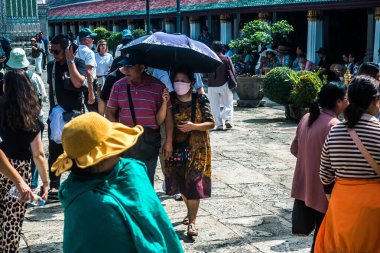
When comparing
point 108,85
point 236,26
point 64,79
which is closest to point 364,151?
point 108,85

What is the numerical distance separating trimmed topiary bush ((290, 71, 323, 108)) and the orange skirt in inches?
316

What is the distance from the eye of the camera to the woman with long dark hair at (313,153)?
4.68 m

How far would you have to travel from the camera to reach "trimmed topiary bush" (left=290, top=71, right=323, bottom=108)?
11977 mm

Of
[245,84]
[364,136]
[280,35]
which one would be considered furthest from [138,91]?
[280,35]

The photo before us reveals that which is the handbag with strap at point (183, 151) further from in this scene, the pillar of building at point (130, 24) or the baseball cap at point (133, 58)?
the pillar of building at point (130, 24)

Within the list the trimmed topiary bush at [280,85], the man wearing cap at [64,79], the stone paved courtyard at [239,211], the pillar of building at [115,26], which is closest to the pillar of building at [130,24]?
the pillar of building at [115,26]

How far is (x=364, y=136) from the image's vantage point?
397 cm

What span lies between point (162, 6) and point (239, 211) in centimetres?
2159

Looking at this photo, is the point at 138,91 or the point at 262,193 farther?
the point at 262,193

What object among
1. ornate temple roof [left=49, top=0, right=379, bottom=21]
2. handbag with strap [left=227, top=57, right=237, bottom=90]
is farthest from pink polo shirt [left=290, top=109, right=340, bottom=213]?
ornate temple roof [left=49, top=0, right=379, bottom=21]

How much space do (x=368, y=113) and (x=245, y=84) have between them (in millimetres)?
10890

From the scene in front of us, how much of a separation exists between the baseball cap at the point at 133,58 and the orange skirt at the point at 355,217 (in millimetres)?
2194

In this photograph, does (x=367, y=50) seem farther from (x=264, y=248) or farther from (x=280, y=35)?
(x=264, y=248)

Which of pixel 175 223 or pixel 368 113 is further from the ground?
pixel 368 113
